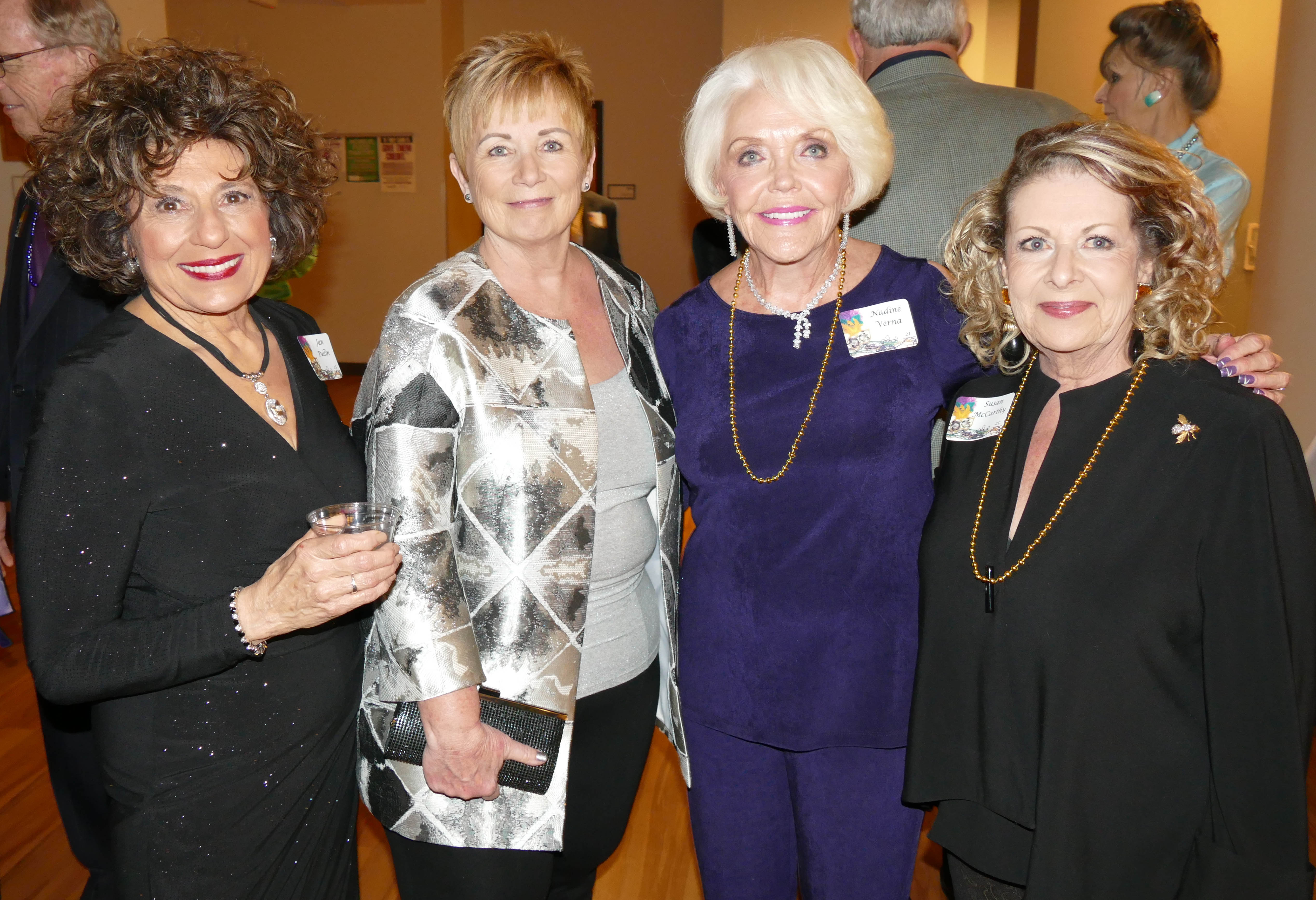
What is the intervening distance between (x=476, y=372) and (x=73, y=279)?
4.14 feet

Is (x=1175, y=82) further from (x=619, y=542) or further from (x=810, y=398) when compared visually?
(x=619, y=542)

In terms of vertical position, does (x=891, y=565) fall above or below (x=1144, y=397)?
below

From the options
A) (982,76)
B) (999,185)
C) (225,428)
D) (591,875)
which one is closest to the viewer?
(225,428)

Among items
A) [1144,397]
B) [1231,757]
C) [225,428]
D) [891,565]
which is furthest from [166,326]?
[1231,757]

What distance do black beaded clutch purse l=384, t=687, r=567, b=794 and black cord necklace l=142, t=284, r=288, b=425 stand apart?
0.55 metres

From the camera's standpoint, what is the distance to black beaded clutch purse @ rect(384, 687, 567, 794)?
166 cm

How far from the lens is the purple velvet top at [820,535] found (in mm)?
1837

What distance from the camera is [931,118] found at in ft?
8.34

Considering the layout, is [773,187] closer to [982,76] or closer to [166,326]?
[166,326]

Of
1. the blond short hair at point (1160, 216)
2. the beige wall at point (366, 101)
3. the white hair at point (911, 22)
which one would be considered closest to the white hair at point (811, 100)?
the blond short hair at point (1160, 216)

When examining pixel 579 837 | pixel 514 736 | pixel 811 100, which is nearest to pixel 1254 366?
pixel 811 100

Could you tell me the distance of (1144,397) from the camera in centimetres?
154

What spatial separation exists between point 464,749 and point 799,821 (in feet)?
2.32

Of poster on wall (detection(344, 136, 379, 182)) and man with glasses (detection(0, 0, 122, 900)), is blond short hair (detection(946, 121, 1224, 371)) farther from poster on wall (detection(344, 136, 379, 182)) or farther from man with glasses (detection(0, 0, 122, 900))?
poster on wall (detection(344, 136, 379, 182))
